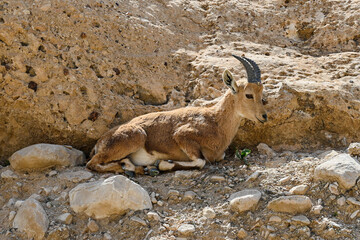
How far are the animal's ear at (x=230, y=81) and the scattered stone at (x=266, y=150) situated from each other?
111cm

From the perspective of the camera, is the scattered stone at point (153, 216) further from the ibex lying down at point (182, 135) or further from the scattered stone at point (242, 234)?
the ibex lying down at point (182, 135)

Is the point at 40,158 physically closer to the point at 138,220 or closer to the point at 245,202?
the point at 138,220

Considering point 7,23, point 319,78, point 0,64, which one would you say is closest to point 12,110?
point 0,64

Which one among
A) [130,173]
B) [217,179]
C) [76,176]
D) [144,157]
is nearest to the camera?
[217,179]

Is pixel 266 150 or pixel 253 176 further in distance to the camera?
pixel 266 150

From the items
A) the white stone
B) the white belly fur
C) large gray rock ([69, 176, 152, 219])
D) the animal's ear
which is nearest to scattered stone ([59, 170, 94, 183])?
large gray rock ([69, 176, 152, 219])

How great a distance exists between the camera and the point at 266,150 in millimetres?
7004

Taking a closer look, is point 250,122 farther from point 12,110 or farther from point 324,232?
point 12,110

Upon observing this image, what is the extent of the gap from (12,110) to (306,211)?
5103 millimetres

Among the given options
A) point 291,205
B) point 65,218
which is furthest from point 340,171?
point 65,218

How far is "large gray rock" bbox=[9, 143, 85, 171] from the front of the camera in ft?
20.7

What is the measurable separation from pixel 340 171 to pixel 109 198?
122 inches

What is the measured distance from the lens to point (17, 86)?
6883 mm

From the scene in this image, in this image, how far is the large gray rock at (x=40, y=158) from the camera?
6301 mm
